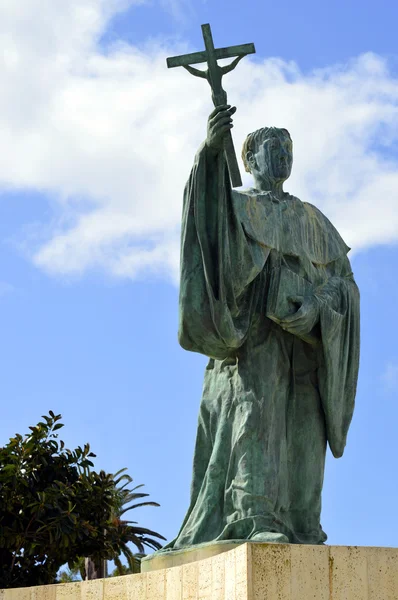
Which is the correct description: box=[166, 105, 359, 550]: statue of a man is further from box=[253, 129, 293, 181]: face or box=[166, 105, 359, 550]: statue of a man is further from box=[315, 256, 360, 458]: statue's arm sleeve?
box=[253, 129, 293, 181]: face

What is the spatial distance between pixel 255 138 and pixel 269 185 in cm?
37

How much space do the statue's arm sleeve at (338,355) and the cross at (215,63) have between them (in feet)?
4.08

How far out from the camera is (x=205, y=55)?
408 inches

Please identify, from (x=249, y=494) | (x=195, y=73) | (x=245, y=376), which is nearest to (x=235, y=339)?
(x=245, y=376)

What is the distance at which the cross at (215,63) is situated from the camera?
405 inches

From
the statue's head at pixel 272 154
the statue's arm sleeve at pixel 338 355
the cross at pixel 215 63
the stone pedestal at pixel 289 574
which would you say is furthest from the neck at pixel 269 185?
the stone pedestal at pixel 289 574

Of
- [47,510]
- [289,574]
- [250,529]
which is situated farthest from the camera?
[47,510]

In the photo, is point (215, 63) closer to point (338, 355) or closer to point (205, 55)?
point (205, 55)

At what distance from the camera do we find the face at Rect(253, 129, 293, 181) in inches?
429

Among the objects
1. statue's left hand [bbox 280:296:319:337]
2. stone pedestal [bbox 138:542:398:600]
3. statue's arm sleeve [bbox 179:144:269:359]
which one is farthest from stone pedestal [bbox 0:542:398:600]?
statue's left hand [bbox 280:296:319:337]

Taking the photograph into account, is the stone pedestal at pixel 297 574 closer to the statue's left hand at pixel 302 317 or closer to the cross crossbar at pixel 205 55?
the statue's left hand at pixel 302 317

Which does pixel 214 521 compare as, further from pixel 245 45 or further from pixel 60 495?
pixel 60 495

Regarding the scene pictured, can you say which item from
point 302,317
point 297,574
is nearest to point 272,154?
point 302,317

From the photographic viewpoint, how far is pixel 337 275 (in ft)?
36.1
